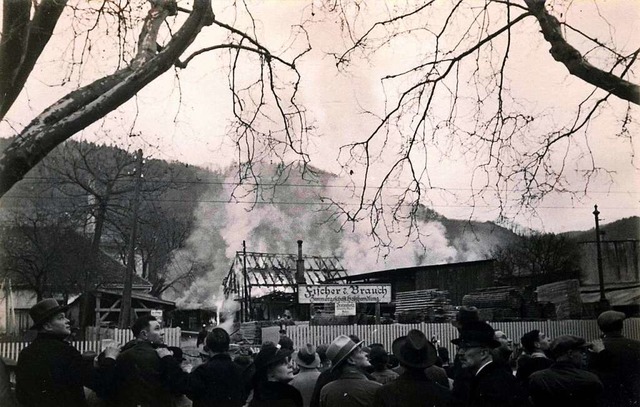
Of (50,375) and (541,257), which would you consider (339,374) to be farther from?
(541,257)

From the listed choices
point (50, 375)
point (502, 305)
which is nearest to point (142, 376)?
point (50, 375)

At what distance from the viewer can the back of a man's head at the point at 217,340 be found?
5836mm

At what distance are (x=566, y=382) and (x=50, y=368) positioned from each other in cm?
405

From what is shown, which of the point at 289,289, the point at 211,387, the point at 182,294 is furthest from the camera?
the point at 182,294

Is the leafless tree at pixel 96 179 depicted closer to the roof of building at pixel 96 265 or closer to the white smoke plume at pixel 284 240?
the roof of building at pixel 96 265

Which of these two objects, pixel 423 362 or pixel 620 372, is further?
pixel 620 372

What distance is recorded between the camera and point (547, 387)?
489 cm

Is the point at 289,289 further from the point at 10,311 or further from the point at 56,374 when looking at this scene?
the point at 56,374

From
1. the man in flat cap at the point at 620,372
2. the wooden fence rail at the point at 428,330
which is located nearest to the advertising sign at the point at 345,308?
the wooden fence rail at the point at 428,330

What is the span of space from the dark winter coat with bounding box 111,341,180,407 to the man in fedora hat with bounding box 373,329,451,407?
2254 mm

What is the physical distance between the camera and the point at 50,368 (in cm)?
513

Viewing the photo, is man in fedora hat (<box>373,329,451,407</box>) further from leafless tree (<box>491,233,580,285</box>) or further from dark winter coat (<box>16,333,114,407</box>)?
leafless tree (<box>491,233,580,285</box>)

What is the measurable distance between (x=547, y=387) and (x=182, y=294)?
72808 mm

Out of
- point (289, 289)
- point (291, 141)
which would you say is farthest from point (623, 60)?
point (289, 289)
